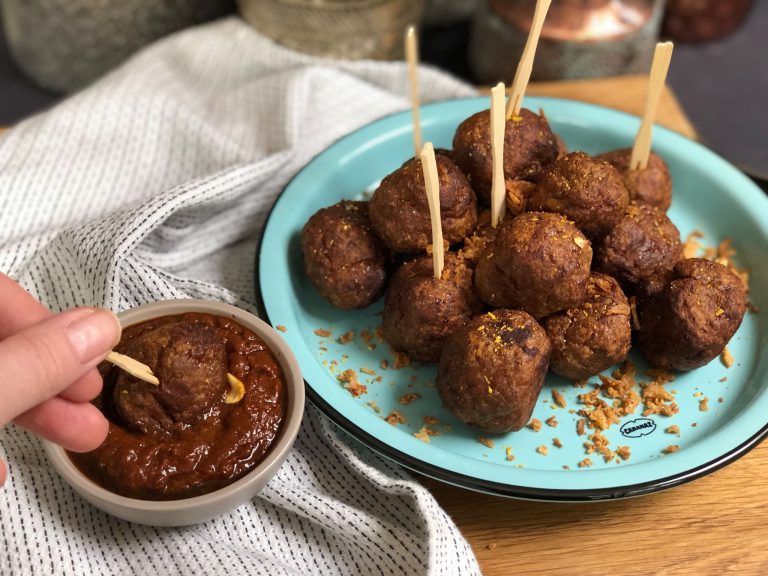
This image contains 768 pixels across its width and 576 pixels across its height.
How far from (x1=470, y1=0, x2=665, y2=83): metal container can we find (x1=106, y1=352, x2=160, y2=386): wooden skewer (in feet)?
6.55

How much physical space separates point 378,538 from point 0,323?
29.8 inches

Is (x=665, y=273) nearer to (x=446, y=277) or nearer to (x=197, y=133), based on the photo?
(x=446, y=277)

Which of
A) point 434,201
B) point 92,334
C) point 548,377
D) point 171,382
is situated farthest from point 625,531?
point 92,334

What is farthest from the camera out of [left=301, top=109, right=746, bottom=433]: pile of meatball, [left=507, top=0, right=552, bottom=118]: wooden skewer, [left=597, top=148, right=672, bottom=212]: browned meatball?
[left=597, top=148, right=672, bottom=212]: browned meatball

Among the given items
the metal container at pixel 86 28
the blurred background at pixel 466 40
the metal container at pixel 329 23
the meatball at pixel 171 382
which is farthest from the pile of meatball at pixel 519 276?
the metal container at pixel 86 28

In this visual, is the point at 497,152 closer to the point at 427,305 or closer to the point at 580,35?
the point at 427,305

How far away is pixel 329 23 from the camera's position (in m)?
2.63

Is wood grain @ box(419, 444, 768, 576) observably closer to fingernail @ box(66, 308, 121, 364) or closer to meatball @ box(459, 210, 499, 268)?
meatball @ box(459, 210, 499, 268)

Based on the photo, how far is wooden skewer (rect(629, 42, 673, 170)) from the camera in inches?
66.1

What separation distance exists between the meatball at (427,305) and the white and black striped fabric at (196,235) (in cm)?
24

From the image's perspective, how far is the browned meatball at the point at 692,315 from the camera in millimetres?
1583

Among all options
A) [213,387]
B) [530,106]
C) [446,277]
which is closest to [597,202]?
[446,277]

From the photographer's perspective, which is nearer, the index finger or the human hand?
the human hand

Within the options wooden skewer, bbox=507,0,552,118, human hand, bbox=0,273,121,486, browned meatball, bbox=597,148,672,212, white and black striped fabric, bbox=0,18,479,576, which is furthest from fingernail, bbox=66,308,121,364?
browned meatball, bbox=597,148,672,212
